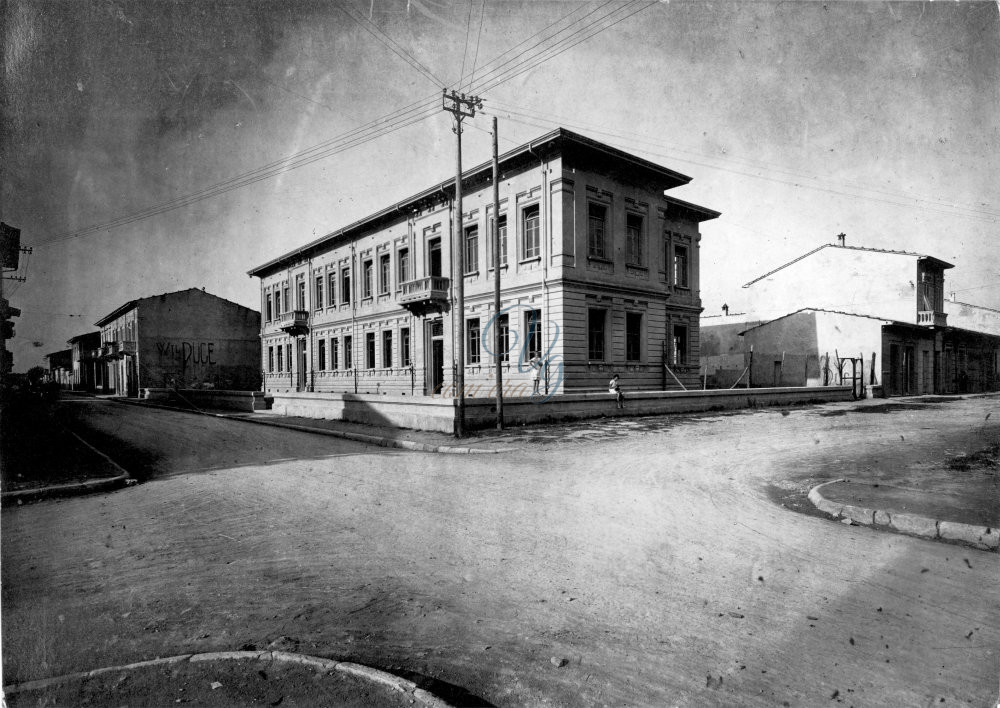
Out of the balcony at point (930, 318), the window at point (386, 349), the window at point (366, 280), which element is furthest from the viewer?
the window at point (366, 280)

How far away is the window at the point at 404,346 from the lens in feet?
91.8

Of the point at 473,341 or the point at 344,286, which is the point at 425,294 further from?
the point at 344,286

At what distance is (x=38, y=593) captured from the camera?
3.78 meters

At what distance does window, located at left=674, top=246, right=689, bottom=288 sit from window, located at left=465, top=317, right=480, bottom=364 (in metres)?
10.3

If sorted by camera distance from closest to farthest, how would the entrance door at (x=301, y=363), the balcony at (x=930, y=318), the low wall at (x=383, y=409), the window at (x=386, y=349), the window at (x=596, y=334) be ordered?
the low wall at (x=383, y=409) → the window at (x=596, y=334) → the window at (x=386, y=349) → the balcony at (x=930, y=318) → the entrance door at (x=301, y=363)

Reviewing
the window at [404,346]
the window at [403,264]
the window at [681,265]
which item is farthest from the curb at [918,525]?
the window at [403,264]

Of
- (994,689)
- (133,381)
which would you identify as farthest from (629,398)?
(133,381)

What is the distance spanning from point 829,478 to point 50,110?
933 centimetres

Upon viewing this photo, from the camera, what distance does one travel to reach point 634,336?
2264 centimetres

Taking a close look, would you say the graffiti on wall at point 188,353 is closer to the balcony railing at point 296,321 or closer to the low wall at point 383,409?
the balcony railing at point 296,321

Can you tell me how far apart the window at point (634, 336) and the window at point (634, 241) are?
2239 mm

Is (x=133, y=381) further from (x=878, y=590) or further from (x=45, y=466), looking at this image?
(x=878, y=590)

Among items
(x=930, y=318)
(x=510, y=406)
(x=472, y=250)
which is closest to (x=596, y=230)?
(x=472, y=250)

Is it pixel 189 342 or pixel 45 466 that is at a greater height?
pixel 189 342
